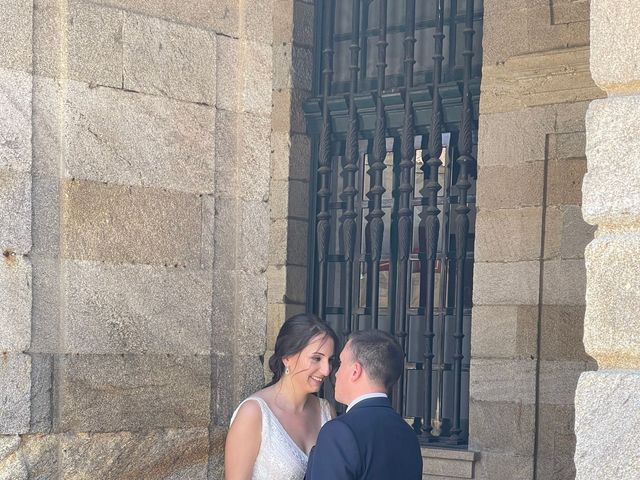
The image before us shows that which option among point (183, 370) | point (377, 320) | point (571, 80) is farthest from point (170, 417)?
point (571, 80)

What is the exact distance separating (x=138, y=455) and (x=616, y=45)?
2592mm

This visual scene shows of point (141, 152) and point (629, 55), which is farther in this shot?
point (141, 152)

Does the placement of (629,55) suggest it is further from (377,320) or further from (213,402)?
(377,320)

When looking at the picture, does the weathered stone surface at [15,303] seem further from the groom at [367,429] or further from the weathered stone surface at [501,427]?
the weathered stone surface at [501,427]

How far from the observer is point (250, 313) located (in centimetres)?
557

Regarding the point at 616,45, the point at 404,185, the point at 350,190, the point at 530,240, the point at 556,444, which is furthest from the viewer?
the point at 350,190

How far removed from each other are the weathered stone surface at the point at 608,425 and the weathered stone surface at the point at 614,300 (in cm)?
7

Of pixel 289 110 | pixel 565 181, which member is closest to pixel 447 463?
pixel 565 181

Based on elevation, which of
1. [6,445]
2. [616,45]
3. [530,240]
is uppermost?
[616,45]

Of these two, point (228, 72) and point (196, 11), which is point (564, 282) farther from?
point (196, 11)

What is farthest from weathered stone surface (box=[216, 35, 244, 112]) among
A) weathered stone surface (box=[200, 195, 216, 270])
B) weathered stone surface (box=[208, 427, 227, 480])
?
weathered stone surface (box=[208, 427, 227, 480])

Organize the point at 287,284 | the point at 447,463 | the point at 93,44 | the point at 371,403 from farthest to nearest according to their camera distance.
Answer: the point at 287,284 → the point at 447,463 → the point at 93,44 → the point at 371,403

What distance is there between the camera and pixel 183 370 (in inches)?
211

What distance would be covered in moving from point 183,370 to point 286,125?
242 centimetres
